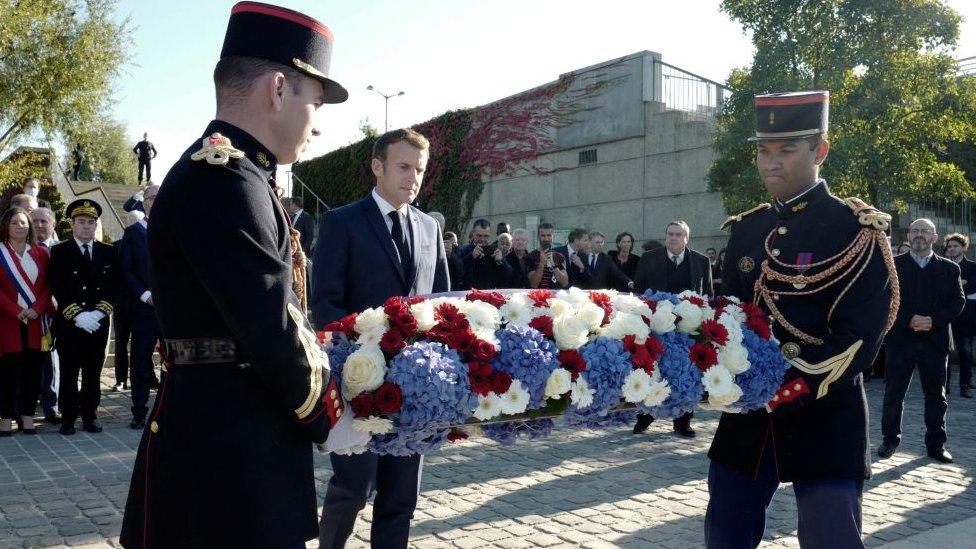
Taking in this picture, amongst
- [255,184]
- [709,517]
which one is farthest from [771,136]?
[255,184]

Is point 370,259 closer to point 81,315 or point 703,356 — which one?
point 703,356

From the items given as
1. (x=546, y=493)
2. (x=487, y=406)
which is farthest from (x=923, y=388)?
(x=487, y=406)

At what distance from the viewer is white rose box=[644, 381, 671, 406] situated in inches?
111

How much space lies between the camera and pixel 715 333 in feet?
9.70

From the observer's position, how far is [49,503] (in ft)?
18.3

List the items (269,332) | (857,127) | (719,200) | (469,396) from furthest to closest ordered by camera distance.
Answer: (719,200) → (857,127) → (469,396) → (269,332)

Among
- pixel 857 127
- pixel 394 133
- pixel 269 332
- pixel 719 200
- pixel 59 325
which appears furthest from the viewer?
pixel 719 200

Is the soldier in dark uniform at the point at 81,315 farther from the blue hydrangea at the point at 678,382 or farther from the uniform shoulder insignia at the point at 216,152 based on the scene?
the blue hydrangea at the point at 678,382

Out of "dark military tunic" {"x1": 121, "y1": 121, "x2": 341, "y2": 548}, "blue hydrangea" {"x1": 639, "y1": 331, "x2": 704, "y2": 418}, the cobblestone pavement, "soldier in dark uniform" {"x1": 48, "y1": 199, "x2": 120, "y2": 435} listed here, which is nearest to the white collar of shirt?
"soldier in dark uniform" {"x1": 48, "y1": 199, "x2": 120, "y2": 435}

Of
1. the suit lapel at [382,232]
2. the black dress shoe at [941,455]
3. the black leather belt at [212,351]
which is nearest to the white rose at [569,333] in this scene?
the black leather belt at [212,351]

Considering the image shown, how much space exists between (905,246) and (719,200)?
6.20 meters

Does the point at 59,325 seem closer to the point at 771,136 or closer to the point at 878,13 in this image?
the point at 771,136

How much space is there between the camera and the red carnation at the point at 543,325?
282 cm

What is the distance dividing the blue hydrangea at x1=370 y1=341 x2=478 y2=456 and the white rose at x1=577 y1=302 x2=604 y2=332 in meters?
0.53
